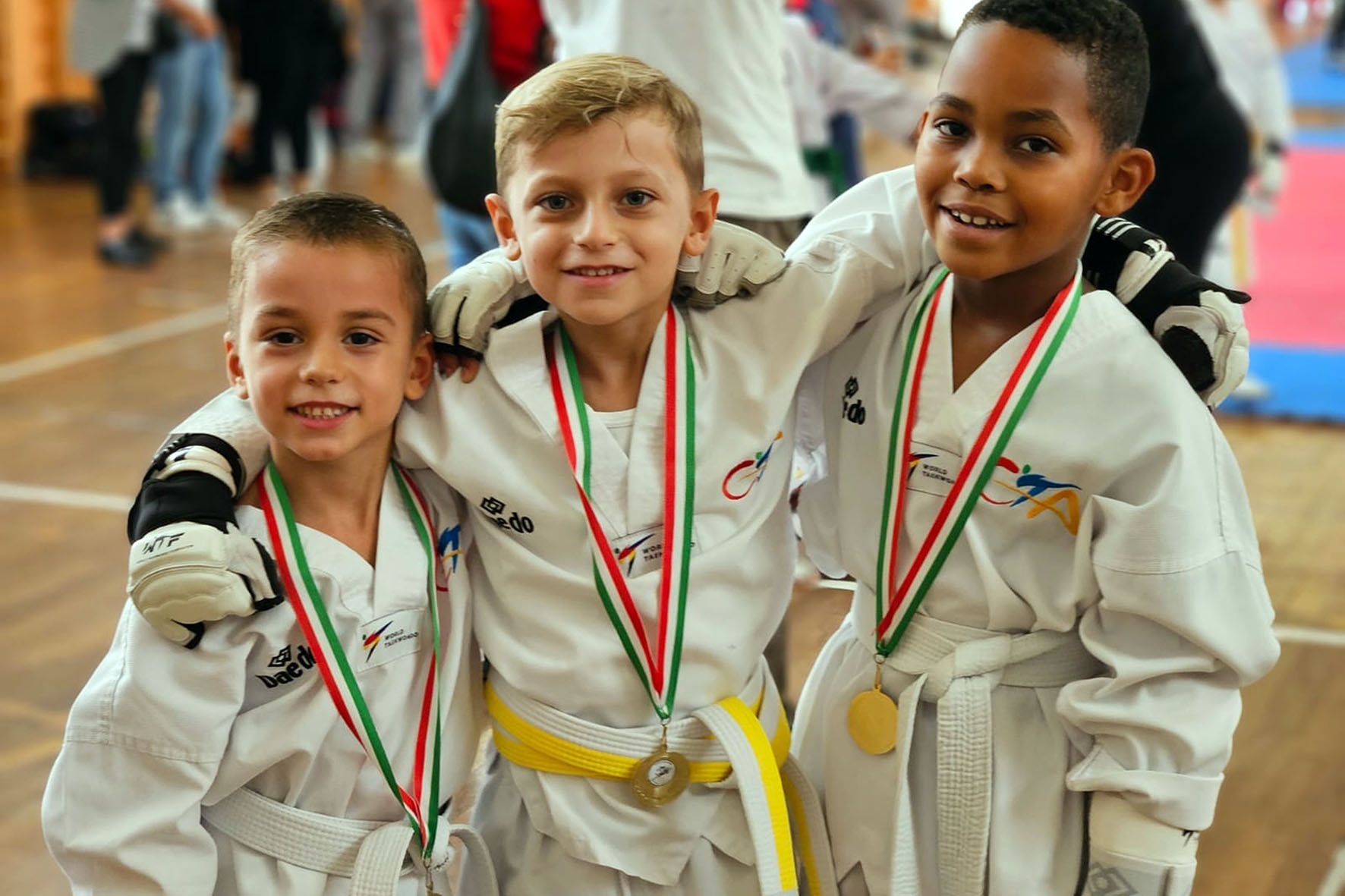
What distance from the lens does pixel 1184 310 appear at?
1580 mm

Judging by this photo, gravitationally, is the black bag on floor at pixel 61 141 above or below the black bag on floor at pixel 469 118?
below

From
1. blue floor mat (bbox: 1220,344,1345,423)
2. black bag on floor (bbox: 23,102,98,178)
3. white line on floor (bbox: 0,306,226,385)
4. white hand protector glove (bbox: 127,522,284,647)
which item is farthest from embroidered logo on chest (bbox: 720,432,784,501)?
→ black bag on floor (bbox: 23,102,98,178)

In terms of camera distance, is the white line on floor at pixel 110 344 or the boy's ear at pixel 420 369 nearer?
the boy's ear at pixel 420 369

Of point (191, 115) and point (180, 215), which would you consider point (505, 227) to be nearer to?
point (180, 215)

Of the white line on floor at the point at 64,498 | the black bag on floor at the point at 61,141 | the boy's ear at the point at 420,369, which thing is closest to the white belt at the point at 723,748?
the boy's ear at the point at 420,369

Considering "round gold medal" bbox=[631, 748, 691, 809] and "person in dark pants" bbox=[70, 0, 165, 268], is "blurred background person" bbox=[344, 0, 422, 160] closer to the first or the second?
"person in dark pants" bbox=[70, 0, 165, 268]

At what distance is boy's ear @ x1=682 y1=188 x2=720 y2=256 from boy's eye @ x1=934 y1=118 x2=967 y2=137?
27 centimetres

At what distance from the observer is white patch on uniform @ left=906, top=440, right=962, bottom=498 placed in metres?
1.66

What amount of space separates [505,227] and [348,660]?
1.76ft

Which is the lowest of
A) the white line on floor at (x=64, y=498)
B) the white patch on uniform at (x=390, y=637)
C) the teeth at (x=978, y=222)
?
the white line on floor at (x=64, y=498)

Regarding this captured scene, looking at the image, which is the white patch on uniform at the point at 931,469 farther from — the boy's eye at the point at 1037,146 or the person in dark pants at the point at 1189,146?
the person in dark pants at the point at 1189,146

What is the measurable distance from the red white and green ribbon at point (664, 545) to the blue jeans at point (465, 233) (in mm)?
1662

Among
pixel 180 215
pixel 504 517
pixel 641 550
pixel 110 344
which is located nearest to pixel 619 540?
pixel 641 550

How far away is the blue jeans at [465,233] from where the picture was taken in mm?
3326
